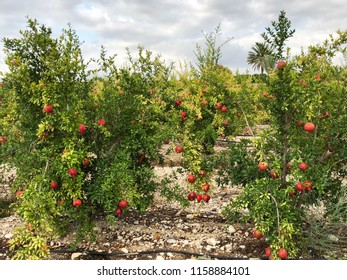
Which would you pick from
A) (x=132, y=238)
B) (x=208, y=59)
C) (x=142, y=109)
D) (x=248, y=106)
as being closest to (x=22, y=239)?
(x=132, y=238)

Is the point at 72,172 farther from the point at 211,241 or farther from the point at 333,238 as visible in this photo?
the point at 333,238

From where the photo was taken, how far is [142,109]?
4656 millimetres

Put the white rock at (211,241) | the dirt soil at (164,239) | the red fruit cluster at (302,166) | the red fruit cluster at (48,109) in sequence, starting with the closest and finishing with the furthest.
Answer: the red fruit cluster at (302,166) < the red fruit cluster at (48,109) < the dirt soil at (164,239) < the white rock at (211,241)

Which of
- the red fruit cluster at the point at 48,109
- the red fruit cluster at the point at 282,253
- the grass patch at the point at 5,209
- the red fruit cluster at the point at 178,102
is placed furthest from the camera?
the grass patch at the point at 5,209

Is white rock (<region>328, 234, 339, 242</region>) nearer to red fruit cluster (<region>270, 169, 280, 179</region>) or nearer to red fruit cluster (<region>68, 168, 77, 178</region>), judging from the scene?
red fruit cluster (<region>270, 169, 280, 179</region>)

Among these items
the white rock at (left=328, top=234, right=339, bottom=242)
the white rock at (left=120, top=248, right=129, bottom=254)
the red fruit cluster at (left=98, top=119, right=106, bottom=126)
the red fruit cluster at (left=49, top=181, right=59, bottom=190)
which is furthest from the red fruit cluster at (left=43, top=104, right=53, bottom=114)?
the white rock at (left=328, top=234, right=339, bottom=242)

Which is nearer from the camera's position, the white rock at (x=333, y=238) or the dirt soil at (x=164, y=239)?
the white rock at (x=333, y=238)

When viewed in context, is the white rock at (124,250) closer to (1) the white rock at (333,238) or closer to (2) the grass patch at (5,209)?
(2) the grass patch at (5,209)

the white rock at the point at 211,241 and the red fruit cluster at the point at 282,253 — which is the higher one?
the red fruit cluster at the point at 282,253

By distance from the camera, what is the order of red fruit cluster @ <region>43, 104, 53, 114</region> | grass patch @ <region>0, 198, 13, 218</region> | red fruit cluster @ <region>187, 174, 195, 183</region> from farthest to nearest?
grass patch @ <region>0, 198, 13, 218</region> → red fruit cluster @ <region>187, 174, 195, 183</region> → red fruit cluster @ <region>43, 104, 53, 114</region>

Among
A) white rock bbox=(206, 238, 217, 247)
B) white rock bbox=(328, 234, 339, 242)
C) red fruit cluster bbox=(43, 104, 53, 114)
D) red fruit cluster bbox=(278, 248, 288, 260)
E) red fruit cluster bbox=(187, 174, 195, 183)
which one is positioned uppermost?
red fruit cluster bbox=(43, 104, 53, 114)

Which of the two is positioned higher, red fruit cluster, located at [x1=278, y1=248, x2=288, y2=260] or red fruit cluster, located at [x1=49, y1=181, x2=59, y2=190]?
red fruit cluster, located at [x1=49, y1=181, x2=59, y2=190]

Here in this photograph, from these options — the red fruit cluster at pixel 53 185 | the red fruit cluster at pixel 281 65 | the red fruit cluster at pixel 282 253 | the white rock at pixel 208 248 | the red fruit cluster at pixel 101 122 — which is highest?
the red fruit cluster at pixel 281 65

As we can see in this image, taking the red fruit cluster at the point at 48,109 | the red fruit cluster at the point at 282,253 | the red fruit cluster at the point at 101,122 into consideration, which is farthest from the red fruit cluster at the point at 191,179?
the red fruit cluster at the point at 48,109
